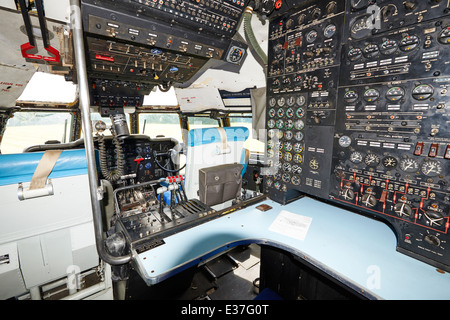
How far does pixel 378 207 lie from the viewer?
142 cm

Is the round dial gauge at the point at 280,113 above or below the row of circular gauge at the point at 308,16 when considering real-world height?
below

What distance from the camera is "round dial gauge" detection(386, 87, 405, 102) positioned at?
4.11 feet

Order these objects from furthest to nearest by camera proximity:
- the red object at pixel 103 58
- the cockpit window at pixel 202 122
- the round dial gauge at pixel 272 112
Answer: the cockpit window at pixel 202 122 → the red object at pixel 103 58 → the round dial gauge at pixel 272 112

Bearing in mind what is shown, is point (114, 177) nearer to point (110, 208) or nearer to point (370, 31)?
point (110, 208)

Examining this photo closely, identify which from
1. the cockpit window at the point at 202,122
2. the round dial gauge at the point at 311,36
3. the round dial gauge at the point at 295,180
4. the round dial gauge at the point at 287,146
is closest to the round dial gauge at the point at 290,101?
the round dial gauge at the point at 287,146

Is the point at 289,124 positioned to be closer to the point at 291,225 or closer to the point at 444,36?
the point at 291,225

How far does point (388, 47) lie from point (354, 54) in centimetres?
20

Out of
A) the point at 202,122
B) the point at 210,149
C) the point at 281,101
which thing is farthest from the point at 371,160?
the point at 202,122

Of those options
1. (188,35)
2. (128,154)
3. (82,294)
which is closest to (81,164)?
(82,294)

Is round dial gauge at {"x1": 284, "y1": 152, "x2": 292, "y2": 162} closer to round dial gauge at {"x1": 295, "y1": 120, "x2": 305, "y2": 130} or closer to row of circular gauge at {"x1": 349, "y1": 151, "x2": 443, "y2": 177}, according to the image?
round dial gauge at {"x1": 295, "y1": 120, "x2": 305, "y2": 130}

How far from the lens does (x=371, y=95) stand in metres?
1.38

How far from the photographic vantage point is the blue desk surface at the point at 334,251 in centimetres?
103

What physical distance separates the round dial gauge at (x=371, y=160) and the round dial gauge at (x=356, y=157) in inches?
1.5

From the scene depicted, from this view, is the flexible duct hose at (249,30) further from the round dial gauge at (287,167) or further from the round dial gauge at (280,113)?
the round dial gauge at (287,167)
